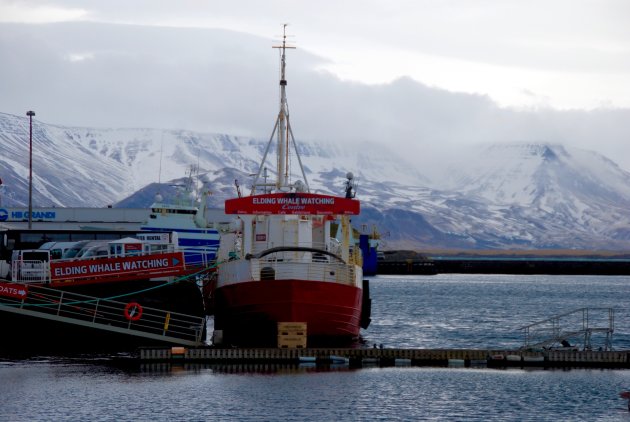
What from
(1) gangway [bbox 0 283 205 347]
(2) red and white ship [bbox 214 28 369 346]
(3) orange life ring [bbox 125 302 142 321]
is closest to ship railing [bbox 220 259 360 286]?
(2) red and white ship [bbox 214 28 369 346]

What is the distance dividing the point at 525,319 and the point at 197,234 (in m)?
36.2

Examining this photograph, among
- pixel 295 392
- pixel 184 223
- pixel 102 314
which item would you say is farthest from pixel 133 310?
pixel 184 223

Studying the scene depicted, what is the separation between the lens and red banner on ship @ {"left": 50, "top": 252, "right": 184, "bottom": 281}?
212 feet

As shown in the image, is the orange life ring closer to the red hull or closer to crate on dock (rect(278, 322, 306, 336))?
the red hull

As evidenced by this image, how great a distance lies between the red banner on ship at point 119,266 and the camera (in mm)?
64562

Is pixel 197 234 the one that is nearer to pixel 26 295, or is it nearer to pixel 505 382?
pixel 26 295

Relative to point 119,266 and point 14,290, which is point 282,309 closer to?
point 119,266

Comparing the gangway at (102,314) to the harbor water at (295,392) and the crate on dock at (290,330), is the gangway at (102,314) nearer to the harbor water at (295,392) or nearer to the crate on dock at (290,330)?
the harbor water at (295,392)

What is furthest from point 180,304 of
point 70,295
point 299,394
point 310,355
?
point 299,394

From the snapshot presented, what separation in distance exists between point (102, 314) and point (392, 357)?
1516cm

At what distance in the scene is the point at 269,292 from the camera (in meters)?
60.2

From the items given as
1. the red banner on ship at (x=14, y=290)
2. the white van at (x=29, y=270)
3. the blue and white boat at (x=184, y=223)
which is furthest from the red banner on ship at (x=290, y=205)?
the blue and white boat at (x=184, y=223)

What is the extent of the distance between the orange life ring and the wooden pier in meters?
5.43

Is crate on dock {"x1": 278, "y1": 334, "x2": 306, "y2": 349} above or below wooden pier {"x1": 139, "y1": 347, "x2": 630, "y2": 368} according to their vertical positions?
above
